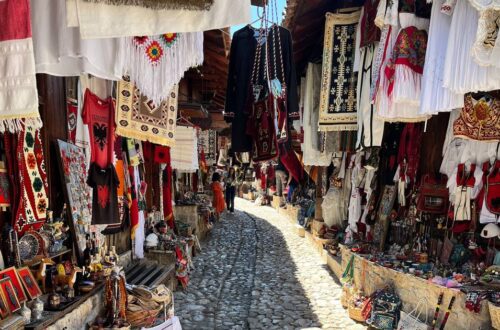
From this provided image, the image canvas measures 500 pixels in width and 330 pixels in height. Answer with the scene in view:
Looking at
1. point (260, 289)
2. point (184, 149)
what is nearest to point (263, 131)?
point (260, 289)

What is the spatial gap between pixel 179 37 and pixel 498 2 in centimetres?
241

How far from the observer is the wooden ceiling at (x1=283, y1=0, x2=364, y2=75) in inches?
230

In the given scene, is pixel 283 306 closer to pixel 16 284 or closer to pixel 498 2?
pixel 16 284

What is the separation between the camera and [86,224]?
4609 millimetres

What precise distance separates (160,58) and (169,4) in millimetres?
1127

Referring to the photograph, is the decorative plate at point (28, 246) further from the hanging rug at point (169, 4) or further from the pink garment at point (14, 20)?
the hanging rug at point (169, 4)

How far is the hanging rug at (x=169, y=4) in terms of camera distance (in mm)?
1874

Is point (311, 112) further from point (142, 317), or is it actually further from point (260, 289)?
point (142, 317)

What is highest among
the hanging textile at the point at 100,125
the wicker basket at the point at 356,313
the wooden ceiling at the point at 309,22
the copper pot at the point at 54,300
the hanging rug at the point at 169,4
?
the wooden ceiling at the point at 309,22

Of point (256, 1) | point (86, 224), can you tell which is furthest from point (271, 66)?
point (86, 224)

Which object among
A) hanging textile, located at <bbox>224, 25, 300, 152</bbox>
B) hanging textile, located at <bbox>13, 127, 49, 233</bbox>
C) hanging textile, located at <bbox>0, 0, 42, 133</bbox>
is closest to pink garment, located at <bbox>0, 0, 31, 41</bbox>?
hanging textile, located at <bbox>0, 0, 42, 133</bbox>

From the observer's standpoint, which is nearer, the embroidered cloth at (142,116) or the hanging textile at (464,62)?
the hanging textile at (464,62)

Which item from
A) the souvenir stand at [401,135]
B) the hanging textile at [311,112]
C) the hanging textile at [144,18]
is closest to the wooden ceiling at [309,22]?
the souvenir stand at [401,135]

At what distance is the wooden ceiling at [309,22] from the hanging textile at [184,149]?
277 cm
